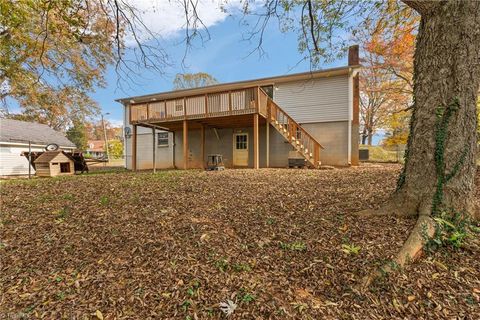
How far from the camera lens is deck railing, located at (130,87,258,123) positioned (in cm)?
940

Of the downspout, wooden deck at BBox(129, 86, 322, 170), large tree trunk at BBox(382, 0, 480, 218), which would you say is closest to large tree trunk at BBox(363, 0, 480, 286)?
large tree trunk at BBox(382, 0, 480, 218)

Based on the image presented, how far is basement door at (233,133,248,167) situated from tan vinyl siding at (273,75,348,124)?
9.05ft

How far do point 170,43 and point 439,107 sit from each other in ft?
13.2

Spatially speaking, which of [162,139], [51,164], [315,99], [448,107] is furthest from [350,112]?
[51,164]

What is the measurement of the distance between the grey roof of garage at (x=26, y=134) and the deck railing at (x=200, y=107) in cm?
975

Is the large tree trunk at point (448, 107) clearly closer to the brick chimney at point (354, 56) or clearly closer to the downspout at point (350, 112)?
the downspout at point (350, 112)

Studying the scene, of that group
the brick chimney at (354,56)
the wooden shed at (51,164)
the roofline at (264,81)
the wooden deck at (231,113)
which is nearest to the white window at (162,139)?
the roofline at (264,81)

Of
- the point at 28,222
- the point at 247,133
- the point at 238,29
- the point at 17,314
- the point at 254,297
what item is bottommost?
the point at 17,314

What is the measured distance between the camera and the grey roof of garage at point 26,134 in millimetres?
14306

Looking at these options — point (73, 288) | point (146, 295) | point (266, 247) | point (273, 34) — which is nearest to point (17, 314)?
point (73, 288)

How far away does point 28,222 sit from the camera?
11.5 ft

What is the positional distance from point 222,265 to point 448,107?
304cm

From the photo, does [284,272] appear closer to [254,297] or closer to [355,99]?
[254,297]

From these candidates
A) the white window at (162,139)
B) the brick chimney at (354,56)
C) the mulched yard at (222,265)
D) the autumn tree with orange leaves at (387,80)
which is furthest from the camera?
the white window at (162,139)
